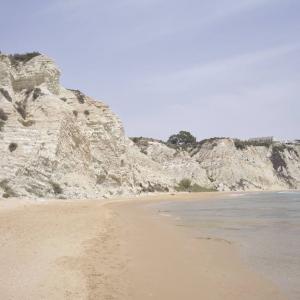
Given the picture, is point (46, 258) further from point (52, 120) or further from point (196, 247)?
point (52, 120)

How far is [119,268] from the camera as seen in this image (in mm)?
7246

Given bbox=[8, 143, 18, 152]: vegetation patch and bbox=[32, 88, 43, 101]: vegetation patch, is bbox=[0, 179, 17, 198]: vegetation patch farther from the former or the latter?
bbox=[32, 88, 43, 101]: vegetation patch

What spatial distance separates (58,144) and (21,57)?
12280 millimetres

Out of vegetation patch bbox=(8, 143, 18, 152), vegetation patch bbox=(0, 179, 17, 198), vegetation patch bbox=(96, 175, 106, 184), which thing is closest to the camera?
vegetation patch bbox=(0, 179, 17, 198)

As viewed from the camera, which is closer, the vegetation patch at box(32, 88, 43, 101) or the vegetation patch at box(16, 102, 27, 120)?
the vegetation patch at box(16, 102, 27, 120)

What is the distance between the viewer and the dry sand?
575 cm

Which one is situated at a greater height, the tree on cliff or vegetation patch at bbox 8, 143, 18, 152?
the tree on cliff

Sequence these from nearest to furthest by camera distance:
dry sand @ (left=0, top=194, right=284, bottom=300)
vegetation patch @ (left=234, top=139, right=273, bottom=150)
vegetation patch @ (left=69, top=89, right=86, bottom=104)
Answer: dry sand @ (left=0, top=194, right=284, bottom=300)
vegetation patch @ (left=69, top=89, right=86, bottom=104)
vegetation patch @ (left=234, top=139, right=273, bottom=150)

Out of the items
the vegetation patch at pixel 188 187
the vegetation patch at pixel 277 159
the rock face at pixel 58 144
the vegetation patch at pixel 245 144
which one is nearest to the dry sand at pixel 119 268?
the rock face at pixel 58 144

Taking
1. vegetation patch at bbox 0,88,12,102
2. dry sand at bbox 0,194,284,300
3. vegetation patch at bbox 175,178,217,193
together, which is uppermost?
vegetation patch at bbox 0,88,12,102

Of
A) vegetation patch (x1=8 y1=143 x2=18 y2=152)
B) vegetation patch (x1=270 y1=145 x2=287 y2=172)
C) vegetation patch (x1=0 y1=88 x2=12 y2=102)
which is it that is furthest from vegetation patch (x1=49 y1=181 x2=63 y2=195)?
vegetation patch (x1=270 y1=145 x2=287 y2=172)

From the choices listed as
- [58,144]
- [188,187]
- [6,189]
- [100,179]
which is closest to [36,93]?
[58,144]

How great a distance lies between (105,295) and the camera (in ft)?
18.4

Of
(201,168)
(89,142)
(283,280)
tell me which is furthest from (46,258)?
(201,168)
